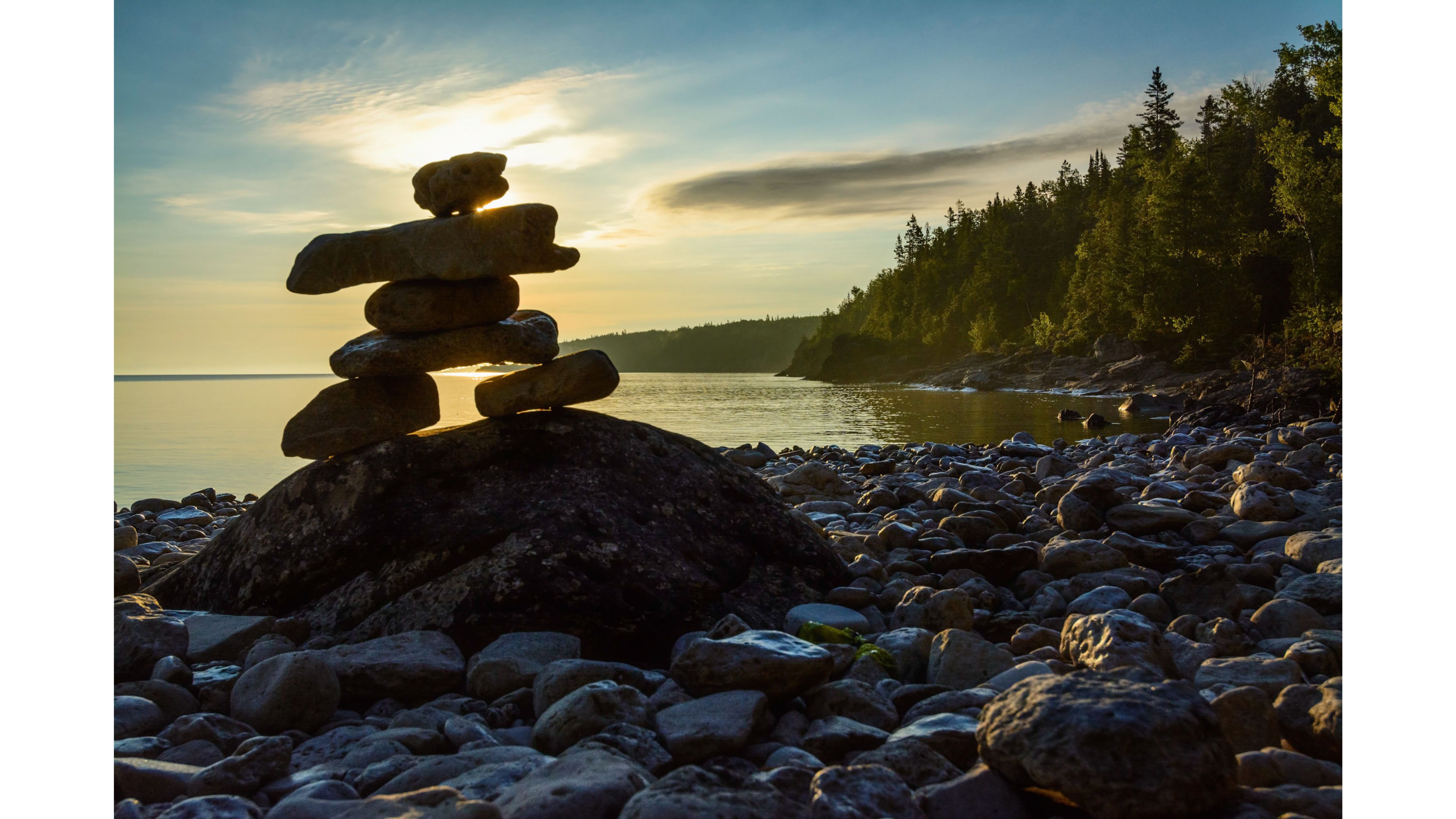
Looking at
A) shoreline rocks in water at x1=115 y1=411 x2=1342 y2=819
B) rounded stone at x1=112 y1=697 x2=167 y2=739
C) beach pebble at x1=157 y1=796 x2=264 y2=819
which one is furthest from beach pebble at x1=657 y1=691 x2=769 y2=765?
rounded stone at x1=112 y1=697 x2=167 y2=739

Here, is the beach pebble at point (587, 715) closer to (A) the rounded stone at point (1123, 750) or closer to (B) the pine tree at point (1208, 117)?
(A) the rounded stone at point (1123, 750)

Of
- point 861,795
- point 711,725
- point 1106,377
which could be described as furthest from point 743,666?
point 1106,377

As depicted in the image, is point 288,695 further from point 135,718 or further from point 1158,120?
point 1158,120

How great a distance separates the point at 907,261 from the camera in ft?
377

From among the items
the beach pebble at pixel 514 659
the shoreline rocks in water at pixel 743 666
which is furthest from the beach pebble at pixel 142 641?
Answer: the beach pebble at pixel 514 659

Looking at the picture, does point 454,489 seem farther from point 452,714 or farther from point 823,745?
point 823,745

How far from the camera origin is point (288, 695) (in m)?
3.87

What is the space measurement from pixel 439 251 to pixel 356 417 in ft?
4.10

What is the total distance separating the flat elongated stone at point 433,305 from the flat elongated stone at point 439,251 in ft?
0.27

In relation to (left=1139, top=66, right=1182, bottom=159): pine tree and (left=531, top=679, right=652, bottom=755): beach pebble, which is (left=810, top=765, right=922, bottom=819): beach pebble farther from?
(left=1139, top=66, right=1182, bottom=159): pine tree

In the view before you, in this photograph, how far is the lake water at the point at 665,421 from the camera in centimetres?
1820
